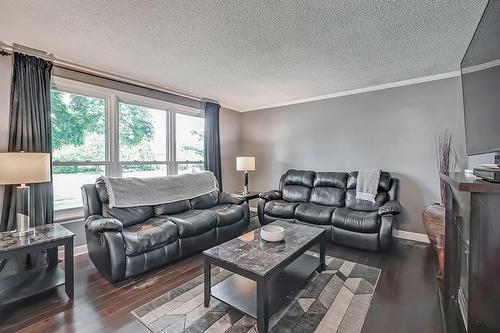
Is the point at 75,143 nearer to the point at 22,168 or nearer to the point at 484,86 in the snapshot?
the point at 22,168

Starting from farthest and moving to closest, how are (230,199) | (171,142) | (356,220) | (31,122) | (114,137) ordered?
(171,142)
(230,199)
(114,137)
(356,220)
(31,122)

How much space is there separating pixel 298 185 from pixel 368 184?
118cm

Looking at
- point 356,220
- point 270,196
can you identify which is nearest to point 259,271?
point 356,220

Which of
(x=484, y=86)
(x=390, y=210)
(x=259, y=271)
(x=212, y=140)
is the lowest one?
(x=259, y=271)

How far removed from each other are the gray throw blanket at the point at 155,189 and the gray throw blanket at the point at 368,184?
236cm

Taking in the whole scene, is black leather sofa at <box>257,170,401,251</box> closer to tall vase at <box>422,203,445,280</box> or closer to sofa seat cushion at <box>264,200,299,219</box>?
sofa seat cushion at <box>264,200,299,219</box>

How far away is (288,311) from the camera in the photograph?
1880 millimetres

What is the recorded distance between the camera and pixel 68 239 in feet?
6.80

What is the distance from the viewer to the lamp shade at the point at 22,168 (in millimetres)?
1989

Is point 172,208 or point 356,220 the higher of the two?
point 172,208

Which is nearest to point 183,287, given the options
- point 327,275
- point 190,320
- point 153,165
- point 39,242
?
point 190,320

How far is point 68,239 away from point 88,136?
1702 mm

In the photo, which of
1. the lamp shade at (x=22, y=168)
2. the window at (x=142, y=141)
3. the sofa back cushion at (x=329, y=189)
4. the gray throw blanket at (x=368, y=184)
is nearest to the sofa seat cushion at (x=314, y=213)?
the sofa back cushion at (x=329, y=189)

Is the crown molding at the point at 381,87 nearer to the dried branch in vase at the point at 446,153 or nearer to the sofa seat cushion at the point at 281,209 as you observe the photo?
the dried branch in vase at the point at 446,153
